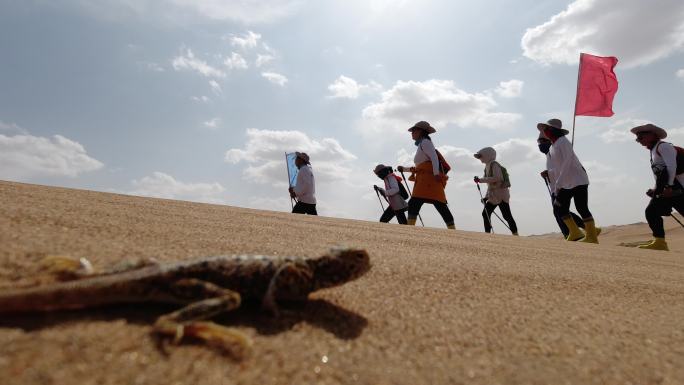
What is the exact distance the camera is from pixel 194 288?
115 centimetres

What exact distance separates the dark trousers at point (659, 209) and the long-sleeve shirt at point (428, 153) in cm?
329

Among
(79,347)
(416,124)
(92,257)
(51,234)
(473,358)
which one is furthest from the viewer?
(416,124)

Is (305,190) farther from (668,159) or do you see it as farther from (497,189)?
(668,159)

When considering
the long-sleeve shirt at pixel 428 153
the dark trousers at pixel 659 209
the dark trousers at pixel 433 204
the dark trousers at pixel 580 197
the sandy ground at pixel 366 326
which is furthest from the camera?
the dark trousers at pixel 433 204

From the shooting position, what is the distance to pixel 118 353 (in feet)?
3.12

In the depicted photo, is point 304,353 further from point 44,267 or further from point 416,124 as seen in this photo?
point 416,124

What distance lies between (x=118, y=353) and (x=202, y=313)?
212mm

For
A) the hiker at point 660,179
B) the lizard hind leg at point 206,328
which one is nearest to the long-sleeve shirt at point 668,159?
the hiker at point 660,179

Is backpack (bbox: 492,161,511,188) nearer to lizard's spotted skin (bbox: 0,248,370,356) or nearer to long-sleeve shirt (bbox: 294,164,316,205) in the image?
long-sleeve shirt (bbox: 294,164,316,205)

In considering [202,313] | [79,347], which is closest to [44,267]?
[79,347]

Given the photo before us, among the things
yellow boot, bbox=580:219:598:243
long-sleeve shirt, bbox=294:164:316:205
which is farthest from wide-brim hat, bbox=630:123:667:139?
long-sleeve shirt, bbox=294:164:316:205

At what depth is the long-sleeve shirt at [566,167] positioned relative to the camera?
6.25 meters

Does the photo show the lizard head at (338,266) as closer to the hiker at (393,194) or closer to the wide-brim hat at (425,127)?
the wide-brim hat at (425,127)

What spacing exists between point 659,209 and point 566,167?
1420mm
